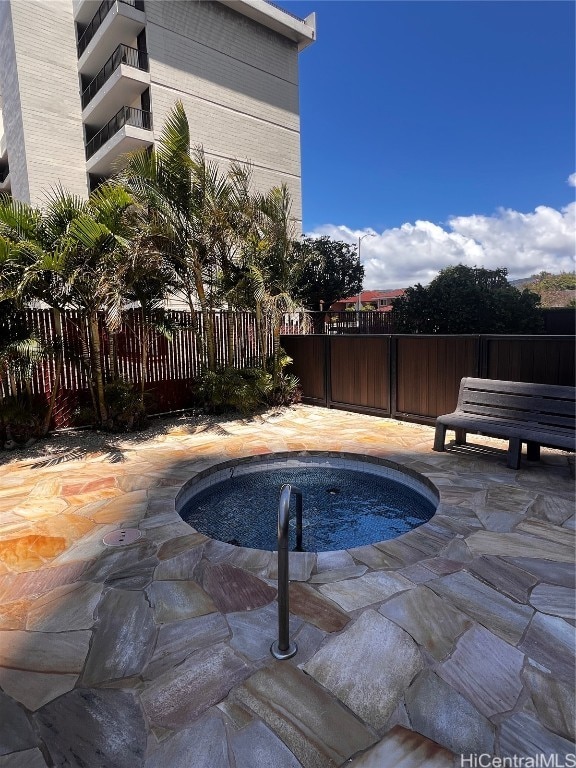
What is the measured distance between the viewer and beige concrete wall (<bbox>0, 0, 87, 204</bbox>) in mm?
16703

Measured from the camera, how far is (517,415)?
4.68m

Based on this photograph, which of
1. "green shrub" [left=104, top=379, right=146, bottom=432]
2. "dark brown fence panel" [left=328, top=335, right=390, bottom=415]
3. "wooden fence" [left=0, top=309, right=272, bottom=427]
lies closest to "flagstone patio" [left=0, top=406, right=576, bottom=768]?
"green shrub" [left=104, top=379, right=146, bottom=432]

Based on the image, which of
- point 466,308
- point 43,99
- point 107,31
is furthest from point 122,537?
point 43,99

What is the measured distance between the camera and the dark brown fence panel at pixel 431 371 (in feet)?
20.3

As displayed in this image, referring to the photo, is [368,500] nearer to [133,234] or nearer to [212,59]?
[133,234]

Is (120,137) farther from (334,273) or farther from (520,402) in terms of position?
(520,402)

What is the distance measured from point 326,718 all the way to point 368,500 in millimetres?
2974

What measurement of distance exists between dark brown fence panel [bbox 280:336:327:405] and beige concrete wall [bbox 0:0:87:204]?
14.8m

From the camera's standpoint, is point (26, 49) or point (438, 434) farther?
point (26, 49)

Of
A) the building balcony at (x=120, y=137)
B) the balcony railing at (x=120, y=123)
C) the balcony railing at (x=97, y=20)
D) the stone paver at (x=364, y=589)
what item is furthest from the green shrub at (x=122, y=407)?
the balcony railing at (x=97, y=20)

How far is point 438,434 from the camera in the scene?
521 cm

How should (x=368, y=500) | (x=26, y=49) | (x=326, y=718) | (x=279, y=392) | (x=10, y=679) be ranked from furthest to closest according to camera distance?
(x=26, y=49) < (x=279, y=392) < (x=368, y=500) < (x=10, y=679) < (x=326, y=718)

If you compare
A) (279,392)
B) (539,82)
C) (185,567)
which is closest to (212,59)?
(539,82)

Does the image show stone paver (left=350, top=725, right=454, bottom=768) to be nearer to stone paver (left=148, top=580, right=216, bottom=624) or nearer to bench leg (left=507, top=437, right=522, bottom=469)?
stone paver (left=148, top=580, right=216, bottom=624)
